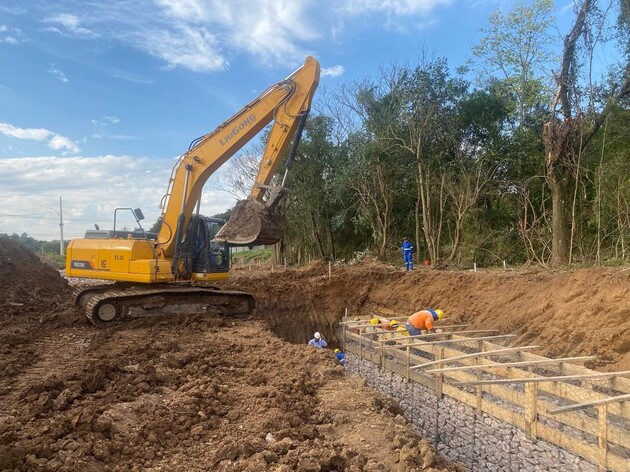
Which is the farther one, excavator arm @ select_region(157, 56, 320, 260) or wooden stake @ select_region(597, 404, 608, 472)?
excavator arm @ select_region(157, 56, 320, 260)

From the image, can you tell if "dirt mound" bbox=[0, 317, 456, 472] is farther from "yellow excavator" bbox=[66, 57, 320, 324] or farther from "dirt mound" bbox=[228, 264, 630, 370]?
"dirt mound" bbox=[228, 264, 630, 370]

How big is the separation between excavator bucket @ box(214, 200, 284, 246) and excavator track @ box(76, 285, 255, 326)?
1748mm

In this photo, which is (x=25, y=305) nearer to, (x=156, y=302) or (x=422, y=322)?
(x=156, y=302)

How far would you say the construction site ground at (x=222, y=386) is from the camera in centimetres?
416

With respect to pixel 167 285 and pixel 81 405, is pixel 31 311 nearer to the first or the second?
pixel 167 285

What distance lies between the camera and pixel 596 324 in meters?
8.84

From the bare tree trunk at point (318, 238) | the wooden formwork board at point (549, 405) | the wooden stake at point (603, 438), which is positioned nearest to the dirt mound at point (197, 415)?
the wooden formwork board at point (549, 405)

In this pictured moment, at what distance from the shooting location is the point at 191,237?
11.2 m

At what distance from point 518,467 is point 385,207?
18.5 metres

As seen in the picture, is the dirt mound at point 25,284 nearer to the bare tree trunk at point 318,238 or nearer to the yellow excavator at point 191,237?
the yellow excavator at point 191,237

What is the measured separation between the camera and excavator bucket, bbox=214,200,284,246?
9.88 metres

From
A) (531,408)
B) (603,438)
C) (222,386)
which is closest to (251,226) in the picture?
(222,386)

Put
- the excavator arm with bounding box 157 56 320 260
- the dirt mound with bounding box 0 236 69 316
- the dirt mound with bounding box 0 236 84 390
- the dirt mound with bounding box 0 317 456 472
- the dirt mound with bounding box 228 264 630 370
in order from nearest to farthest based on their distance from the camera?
the dirt mound with bounding box 0 317 456 472
the dirt mound with bounding box 0 236 84 390
the dirt mound with bounding box 228 264 630 370
the excavator arm with bounding box 157 56 320 260
the dirt mound with bounding box 0 236 69 316

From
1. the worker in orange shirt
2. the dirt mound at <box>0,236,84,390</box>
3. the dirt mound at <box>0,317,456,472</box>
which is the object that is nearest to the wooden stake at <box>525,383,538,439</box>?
the dirt mound at <box>0,317,456,472</box>
